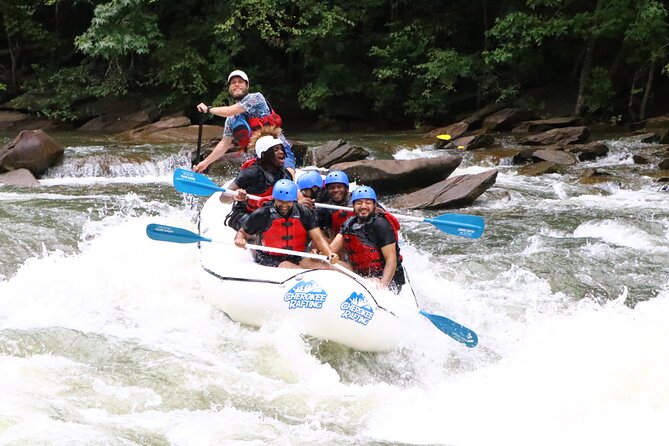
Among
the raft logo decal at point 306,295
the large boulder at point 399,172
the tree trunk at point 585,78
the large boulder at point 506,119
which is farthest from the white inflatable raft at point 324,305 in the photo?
the tree trunk at point 585,78

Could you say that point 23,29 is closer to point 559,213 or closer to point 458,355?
point 559,213

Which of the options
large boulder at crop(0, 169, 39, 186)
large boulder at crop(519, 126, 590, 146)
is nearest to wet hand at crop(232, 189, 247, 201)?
large boulder at crop(0, 169, 39, 186)

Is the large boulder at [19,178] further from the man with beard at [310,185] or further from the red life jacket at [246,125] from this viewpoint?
the man with beard at [310,185]

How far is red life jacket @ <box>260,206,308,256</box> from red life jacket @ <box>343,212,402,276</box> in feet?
1.03

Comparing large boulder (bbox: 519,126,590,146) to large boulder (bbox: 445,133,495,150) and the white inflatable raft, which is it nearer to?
large boulder (bbox: 445,133,495,150)

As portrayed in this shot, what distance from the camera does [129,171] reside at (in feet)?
37.1

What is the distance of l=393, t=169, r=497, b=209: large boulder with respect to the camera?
29.6ft

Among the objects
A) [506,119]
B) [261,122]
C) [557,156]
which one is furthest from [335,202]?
[506,119]

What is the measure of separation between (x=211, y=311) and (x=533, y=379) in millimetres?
2221

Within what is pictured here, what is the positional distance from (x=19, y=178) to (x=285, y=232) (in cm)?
647

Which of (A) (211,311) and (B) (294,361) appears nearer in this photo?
(B) (294,361)

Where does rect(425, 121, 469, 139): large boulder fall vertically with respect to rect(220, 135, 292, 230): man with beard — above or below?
below

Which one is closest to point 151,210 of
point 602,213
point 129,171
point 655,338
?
point 129,171

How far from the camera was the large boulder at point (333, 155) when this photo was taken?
A: 11148 mm
